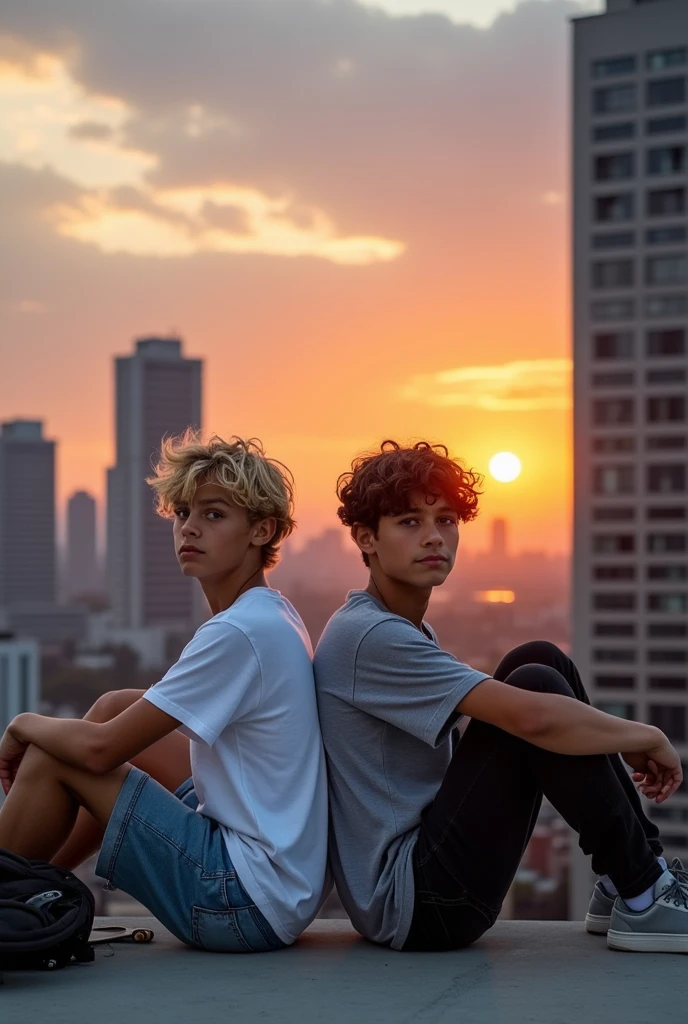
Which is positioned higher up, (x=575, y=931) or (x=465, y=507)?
(x=465, y=507)

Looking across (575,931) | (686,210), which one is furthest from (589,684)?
(575,931)

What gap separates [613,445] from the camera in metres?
48.0

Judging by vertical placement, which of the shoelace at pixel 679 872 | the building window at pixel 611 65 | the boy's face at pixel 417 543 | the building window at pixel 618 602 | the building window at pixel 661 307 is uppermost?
the building window at pixel 611 65

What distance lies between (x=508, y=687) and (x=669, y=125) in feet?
155

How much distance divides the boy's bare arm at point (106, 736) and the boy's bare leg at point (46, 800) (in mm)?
41

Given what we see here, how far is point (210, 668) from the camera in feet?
9.78

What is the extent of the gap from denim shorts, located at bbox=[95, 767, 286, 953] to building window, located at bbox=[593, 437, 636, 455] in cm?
4581

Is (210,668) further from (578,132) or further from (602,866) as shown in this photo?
(578,132)

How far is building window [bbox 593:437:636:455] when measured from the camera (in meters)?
47.8

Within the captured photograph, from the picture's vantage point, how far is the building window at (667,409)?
47.2 metres

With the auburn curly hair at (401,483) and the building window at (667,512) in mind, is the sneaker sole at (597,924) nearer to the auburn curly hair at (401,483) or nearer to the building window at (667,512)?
the auburn curly hair at (401,483)

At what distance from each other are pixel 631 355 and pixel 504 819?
1849 inches

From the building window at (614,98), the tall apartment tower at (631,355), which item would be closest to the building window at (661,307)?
the tall apartment tower at (631,355)

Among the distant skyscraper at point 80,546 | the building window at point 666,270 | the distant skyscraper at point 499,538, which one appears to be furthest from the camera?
the distant skyscraper at point 80,546
